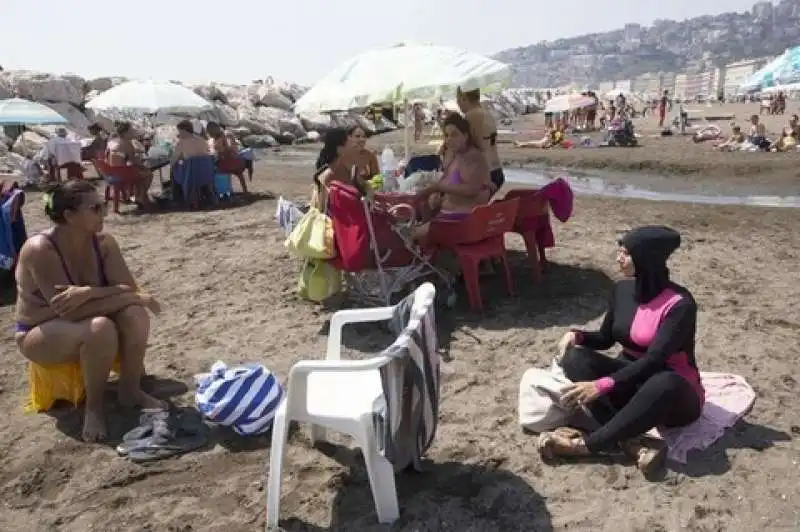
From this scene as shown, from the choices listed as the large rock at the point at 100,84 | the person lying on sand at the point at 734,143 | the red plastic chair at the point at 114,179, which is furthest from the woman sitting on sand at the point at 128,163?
the large rock at the point at 100,84

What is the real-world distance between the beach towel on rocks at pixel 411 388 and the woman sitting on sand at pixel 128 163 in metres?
8.36

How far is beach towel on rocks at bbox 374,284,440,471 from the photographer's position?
8.71 ft

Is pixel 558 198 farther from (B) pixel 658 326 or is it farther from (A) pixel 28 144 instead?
(A) pixel 28 144

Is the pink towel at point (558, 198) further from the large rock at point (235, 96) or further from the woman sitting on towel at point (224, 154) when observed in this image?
the large rock at point (235, 96)

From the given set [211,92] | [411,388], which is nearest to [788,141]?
[411,388]

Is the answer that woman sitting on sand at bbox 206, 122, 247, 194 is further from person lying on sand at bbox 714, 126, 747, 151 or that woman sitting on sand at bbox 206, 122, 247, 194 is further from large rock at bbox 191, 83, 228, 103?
large rock at bbox 191, 83, 228, 103

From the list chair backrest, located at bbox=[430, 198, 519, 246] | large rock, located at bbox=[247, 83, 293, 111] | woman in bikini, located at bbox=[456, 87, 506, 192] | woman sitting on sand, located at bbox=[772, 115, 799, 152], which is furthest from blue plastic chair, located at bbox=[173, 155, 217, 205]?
large rock, located at bbox=[247, 83, 293, 111]

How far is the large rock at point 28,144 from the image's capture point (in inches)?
742

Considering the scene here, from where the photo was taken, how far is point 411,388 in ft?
9.14

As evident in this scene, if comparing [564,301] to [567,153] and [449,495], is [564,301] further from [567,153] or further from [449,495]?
[567,153]

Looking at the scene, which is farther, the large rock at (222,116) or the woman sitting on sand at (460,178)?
the large rock at (222,116)

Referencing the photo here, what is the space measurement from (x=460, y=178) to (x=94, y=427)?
10.4ft

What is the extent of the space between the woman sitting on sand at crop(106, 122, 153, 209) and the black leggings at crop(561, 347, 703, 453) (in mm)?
8462

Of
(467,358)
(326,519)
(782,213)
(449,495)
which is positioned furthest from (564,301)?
(782,213)
